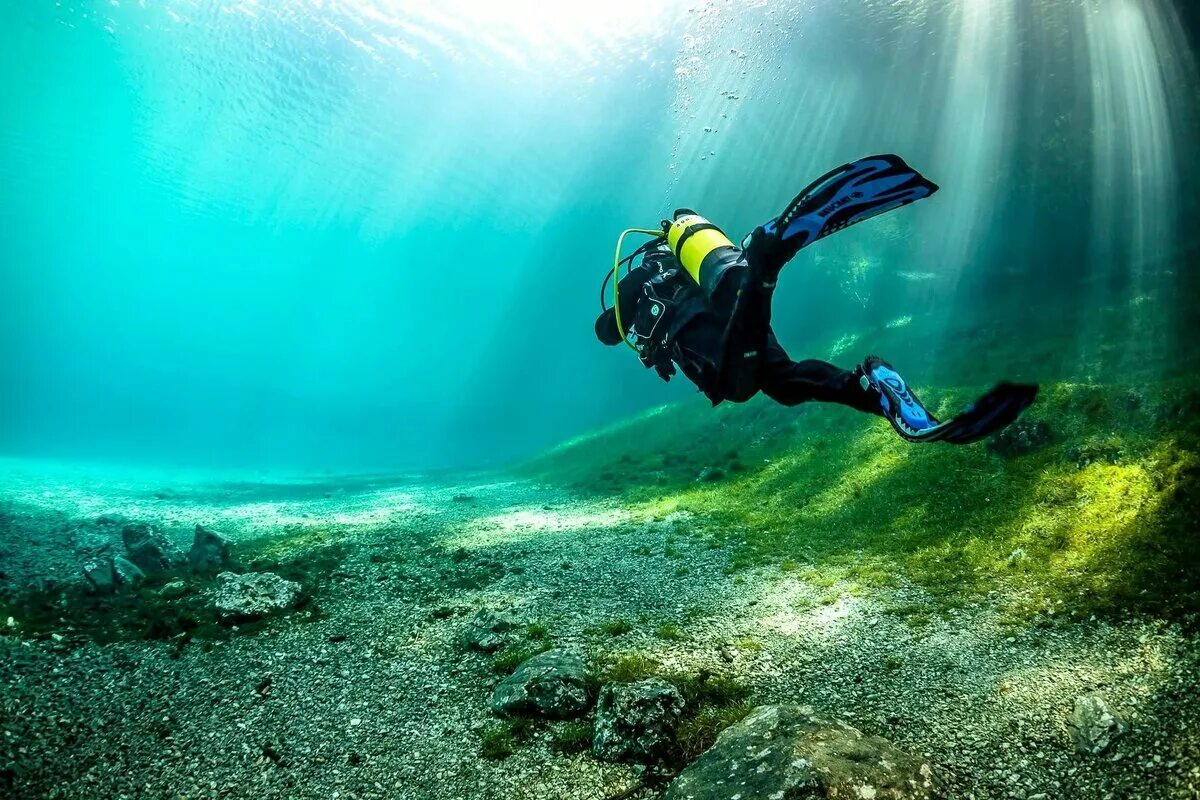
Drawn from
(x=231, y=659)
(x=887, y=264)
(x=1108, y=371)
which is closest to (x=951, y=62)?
(x=887, y=264)

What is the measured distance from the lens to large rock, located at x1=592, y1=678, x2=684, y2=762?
5.48 metres

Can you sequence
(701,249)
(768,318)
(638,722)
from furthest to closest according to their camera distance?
(638,722) → (701,249) → (768,318)

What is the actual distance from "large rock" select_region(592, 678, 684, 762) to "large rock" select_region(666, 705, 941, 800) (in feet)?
2.07

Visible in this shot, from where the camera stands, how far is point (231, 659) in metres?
8.19

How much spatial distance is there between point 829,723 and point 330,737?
19.5ft

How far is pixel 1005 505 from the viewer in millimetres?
9648

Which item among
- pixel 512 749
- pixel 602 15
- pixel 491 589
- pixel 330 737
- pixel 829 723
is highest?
pixel 602 15

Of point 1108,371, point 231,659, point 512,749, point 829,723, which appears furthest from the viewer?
point 1108,371

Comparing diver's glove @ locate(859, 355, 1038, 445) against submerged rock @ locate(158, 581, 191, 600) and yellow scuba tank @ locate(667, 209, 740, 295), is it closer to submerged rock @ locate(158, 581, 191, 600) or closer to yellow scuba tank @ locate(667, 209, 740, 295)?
yellow scuba tank @ locate(667, 209, 740, 295)

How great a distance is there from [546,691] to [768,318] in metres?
5.20

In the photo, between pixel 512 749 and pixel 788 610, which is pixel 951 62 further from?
pixel 512 749

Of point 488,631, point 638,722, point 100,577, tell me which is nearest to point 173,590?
point 100,577

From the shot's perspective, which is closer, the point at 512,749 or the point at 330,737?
the point at 512,749

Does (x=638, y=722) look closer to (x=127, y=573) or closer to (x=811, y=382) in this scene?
(x=811, y=382)
